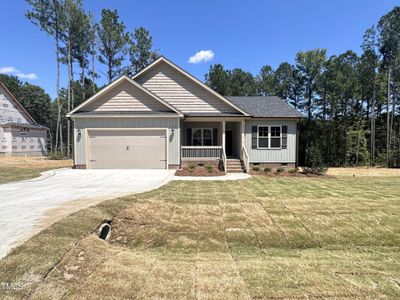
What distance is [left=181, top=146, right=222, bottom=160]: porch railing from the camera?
14.9m

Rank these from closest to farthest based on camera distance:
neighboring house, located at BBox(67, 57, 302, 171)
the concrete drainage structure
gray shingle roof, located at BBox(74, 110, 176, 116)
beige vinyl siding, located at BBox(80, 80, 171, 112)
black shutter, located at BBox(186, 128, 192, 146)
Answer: the concrete drainage structure → gray shingle roof, located at BBox(74, 110, 176, 116) → neighboring house, located at BBox(67, 57, 302, 171) → beige vinyl siding, located at BBox(80, 80, 171, 112) → black shutter, located at BBox(186, 128, 192, 146)

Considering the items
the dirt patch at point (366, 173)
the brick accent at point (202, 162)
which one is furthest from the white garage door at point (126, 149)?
the dirt patch at point (366, 173)

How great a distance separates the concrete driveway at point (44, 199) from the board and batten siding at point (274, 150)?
25.2 ft

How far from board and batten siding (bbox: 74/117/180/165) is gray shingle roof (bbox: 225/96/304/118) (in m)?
5.48

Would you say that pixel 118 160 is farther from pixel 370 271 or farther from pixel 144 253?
pixel 370 271

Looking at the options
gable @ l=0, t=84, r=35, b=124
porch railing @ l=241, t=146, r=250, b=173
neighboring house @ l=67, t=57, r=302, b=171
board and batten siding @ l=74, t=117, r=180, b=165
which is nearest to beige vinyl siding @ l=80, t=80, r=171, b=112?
neighboring house @ l=67, t=57, r=302, b=171

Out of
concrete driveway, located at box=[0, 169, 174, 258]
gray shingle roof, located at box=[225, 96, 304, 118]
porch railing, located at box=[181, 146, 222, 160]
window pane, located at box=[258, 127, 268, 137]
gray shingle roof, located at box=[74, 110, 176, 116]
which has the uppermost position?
gray shingle roof, located at box=[225, 96, 304, 118]

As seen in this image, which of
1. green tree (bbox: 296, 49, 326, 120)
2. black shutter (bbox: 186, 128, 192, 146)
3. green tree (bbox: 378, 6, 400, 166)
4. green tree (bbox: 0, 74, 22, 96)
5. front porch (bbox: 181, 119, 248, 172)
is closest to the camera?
front porch (bbox: 181, 119, 248, 172)

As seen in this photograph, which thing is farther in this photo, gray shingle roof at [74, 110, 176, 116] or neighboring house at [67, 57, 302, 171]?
neighboring house at [67, 57, 302, 171]

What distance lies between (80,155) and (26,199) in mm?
7696

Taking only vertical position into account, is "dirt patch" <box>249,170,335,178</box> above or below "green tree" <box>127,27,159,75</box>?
below

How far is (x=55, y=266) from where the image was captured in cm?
322

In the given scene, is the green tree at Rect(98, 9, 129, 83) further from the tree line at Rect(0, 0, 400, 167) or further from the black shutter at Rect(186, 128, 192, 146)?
the black shutter at Rect(186, 128, 192, 146)

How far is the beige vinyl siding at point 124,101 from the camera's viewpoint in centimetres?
1440
